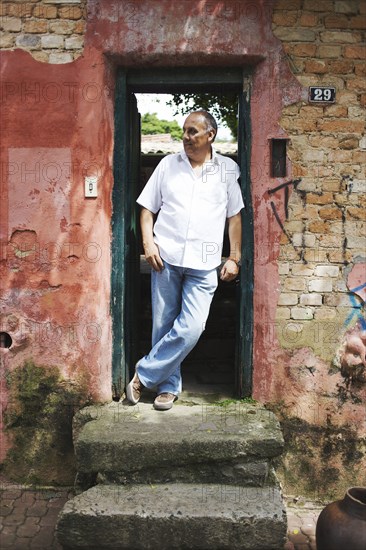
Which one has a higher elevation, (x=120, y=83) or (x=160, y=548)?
(x=120, y=83)

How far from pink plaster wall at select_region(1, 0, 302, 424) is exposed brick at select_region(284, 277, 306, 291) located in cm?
8

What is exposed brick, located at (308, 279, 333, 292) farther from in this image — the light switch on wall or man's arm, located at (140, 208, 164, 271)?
the light switch on wall

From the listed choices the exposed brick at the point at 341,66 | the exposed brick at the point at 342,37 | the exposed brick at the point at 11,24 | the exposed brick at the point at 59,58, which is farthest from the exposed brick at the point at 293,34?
the exposed brick at the point at 11,24

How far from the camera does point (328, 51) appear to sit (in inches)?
153

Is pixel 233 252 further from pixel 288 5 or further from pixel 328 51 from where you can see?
pixel 288 5

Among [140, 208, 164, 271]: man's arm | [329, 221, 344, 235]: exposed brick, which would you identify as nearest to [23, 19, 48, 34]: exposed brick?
[140, 208, 164, 271]: man's arm

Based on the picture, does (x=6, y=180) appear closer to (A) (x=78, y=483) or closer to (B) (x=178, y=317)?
(B) (x=178, y=317)

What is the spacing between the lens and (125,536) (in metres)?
3.11

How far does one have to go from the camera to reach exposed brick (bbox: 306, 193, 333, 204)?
3938 mm

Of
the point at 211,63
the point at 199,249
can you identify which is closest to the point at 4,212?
the point at 199,249

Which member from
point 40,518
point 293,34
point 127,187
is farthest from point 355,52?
point 40,518

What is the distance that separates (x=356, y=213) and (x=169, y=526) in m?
2.48

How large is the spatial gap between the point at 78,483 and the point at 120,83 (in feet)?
9.41

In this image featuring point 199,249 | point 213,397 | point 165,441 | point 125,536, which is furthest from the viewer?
point 213,397
